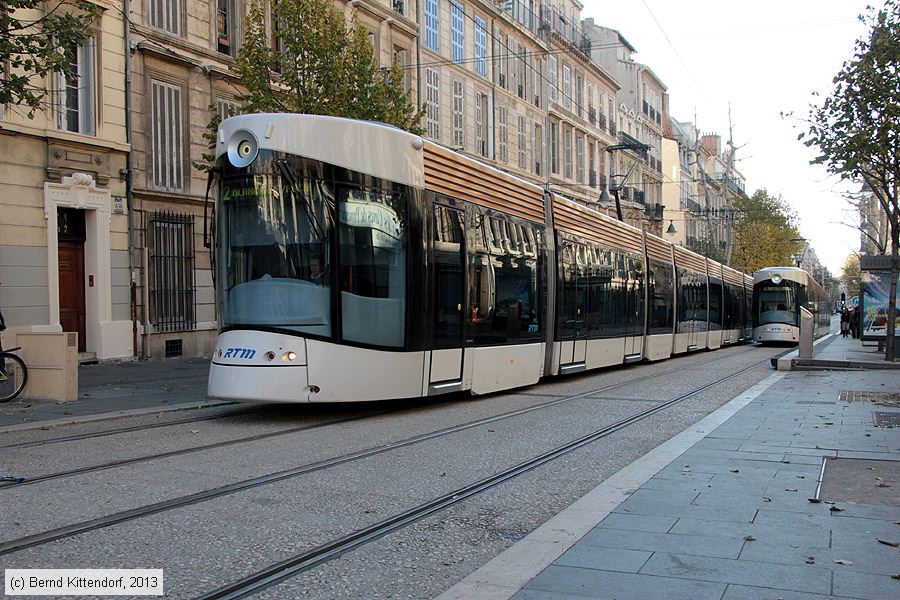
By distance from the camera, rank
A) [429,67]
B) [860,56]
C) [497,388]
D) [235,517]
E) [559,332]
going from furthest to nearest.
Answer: [429,67] → [860,56] → [559,332] → [497,388] → [235,517]

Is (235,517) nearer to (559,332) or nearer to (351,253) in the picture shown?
(351,253)

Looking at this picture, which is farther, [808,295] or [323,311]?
[808,295]

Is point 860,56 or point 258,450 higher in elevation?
point 860,56

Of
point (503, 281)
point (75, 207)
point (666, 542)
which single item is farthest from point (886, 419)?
point (75, 207)

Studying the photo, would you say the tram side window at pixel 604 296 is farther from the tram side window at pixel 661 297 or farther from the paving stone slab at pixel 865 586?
the paving stone slab at pixel 865 586

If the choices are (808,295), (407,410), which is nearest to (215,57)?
(407,410)

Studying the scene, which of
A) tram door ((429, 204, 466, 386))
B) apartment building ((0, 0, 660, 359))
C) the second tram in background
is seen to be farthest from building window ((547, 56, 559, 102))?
tram door ((429, 204, 466, 386))

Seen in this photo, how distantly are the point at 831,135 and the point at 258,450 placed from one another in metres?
14.7

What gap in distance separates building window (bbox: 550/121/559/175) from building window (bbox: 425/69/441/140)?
39.1 feet

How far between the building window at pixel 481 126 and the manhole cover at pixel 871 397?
918 inches

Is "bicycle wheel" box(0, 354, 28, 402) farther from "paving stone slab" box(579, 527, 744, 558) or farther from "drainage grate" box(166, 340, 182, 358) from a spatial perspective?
"paving stone slab" box(579, 527, 744, 558)

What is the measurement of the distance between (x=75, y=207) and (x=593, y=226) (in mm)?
10761

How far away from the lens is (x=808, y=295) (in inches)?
1483

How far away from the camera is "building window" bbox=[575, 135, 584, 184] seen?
152 feet
